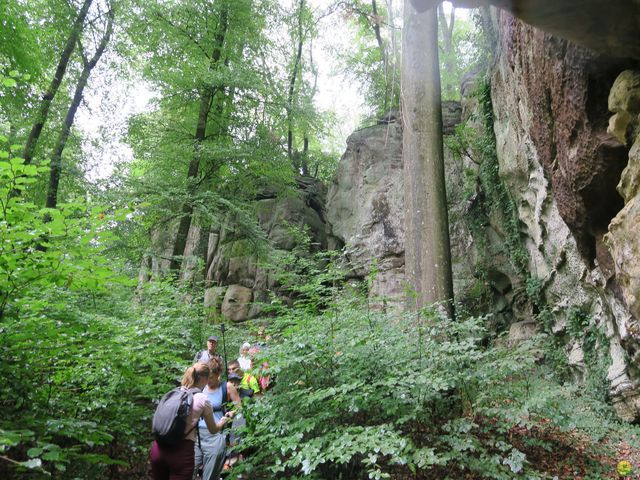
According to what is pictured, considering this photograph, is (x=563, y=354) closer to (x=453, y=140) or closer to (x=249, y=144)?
(x=453, y=140)

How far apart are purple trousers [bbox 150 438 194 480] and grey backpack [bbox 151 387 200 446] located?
0.06m

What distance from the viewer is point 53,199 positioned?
8945mm

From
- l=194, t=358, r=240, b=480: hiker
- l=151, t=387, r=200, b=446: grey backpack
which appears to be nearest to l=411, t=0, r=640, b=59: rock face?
l=151, t=387, r=200, b=446: grey backpack

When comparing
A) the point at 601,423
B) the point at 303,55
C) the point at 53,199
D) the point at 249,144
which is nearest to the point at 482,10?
the point at 249,144

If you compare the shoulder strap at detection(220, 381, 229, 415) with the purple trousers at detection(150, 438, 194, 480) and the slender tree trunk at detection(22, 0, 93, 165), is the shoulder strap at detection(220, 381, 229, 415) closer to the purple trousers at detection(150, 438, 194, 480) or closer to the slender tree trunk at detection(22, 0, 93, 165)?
the purple trousers at detection(150, 438, 194, 480)

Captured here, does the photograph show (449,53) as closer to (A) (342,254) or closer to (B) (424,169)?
(B) (424,169)

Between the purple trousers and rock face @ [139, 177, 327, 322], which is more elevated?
rock face @ [139, 177, 327, 322]

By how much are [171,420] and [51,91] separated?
8892 mm

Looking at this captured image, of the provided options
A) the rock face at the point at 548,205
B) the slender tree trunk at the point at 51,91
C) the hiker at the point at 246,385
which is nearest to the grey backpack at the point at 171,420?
the hiker at the point at 246,385

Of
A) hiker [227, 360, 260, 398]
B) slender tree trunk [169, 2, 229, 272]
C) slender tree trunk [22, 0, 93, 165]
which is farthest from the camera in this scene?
slender tree trunk [169, 2, 229, 272]

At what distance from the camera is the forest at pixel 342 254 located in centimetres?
308

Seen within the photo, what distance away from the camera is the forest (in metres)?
3.08

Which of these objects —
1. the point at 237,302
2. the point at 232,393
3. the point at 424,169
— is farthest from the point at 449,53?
the point at 232,393

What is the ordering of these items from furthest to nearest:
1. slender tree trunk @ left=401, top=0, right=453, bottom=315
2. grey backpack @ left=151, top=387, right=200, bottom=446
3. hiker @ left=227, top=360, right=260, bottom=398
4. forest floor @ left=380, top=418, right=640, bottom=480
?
slender tree trunk @ left=401, top=0, right=453, bottom=315 < hiker @ left=227, top=360, right=260, bottom=398 < forest floor @ left=380, top=418, right=640, bottom=480 < grey backpack @ left=151, top=387, right=200, bottom=446
